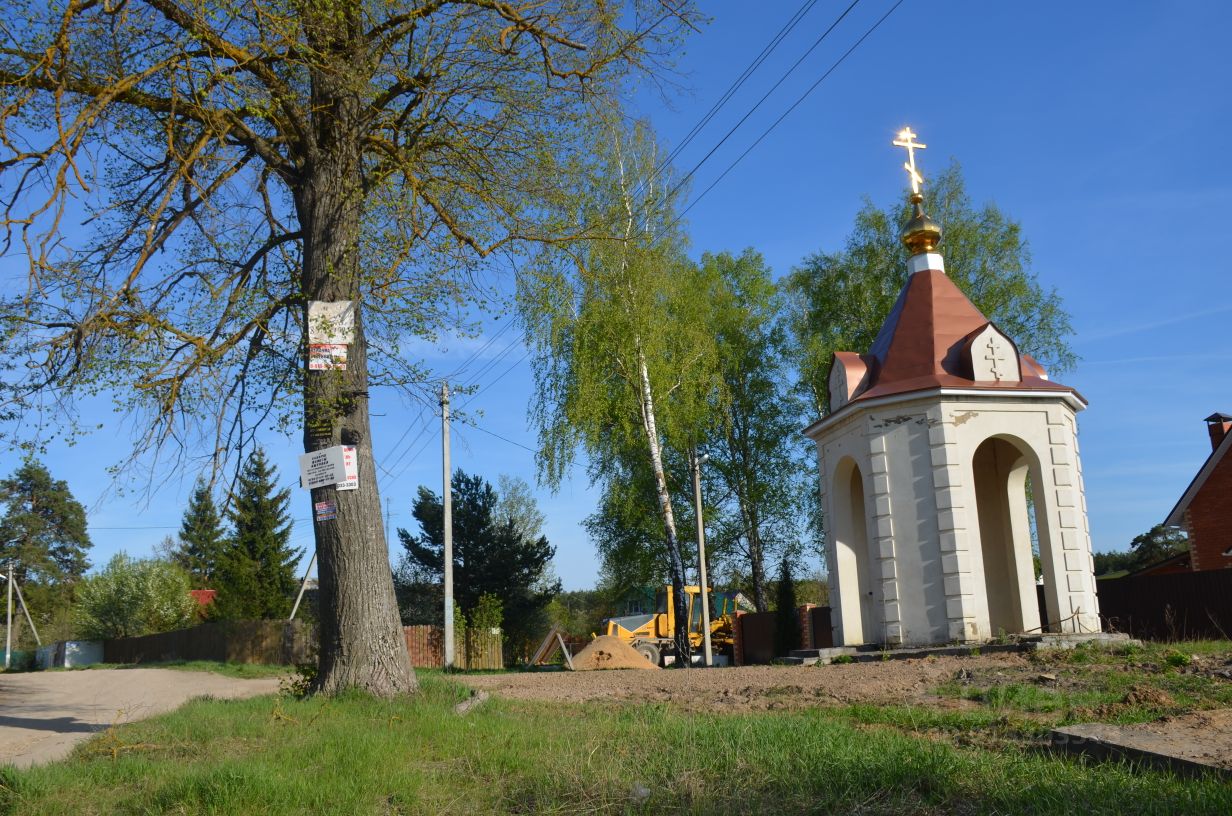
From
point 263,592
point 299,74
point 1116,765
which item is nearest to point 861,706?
point 1116,765

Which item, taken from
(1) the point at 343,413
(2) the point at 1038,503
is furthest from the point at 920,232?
(1) the point at 343,413

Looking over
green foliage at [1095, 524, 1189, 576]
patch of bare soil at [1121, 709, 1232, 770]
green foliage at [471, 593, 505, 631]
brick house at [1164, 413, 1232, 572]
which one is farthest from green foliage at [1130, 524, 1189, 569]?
patch of bare soil at [1121, 709, 1232, 770]

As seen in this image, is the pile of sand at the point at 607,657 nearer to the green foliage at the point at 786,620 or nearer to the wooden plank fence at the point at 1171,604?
the green foliage at the point at 786,620

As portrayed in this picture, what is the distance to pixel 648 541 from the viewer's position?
107 ft

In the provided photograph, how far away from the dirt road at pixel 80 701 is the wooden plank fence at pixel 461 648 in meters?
8.18

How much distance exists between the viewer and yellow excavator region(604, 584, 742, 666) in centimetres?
2814

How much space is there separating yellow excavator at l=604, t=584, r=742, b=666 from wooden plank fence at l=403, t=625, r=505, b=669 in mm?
3905

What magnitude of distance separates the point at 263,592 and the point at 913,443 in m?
36.6

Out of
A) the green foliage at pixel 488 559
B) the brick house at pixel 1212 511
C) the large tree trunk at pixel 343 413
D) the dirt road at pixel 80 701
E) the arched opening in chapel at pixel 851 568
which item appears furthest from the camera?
the green foliage at pixel 488 559

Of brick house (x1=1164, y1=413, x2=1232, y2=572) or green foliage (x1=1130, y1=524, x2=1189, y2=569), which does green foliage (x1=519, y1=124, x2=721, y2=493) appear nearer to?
brick house (x1=1164, y1=413, x2=1232, y2=572)

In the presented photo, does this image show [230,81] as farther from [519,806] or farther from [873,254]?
[873,254]

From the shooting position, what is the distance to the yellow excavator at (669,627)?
92.3 feet

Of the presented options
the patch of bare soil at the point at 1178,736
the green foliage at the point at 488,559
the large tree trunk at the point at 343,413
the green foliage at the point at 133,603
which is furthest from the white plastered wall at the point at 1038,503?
the green foliage at the point at 133,603

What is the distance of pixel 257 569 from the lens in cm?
4500
